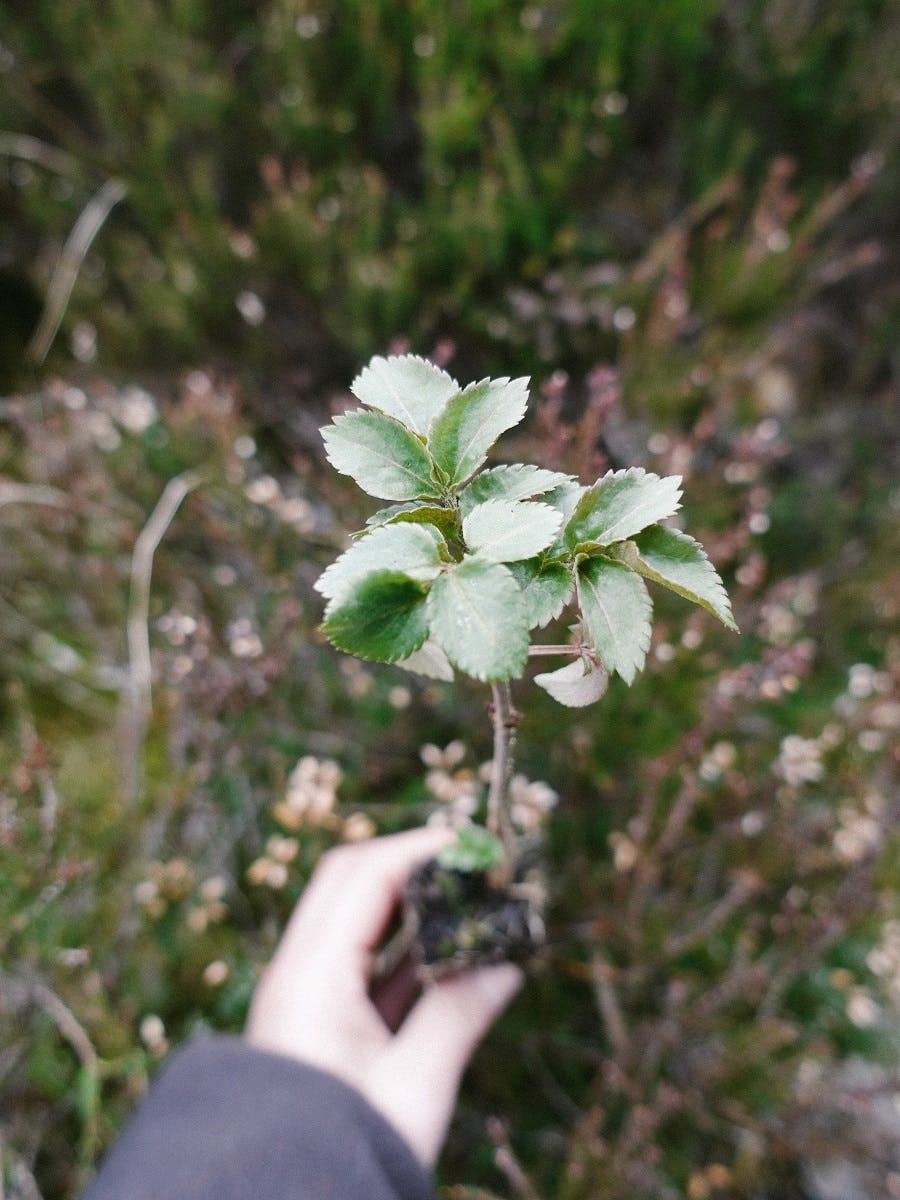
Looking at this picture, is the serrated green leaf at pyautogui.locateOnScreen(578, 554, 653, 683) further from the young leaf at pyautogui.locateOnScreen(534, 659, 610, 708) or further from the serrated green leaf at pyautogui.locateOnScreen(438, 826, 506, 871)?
the serrated green leaf at pyautogui.locateOnScreen(438, 826, 506, 871)

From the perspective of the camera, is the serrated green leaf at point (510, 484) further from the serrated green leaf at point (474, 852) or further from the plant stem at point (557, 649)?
the serrated green leaf at point (474, 852)

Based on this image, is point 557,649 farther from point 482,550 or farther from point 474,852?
point 474,852

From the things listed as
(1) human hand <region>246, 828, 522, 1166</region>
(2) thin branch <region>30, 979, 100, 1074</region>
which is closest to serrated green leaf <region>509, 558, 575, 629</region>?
(1) human hand <region>246, 828, 522, 1166</region>

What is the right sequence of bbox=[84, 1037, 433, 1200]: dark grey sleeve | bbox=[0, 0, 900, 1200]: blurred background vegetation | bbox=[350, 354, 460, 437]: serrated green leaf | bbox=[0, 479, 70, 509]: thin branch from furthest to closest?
bbox=[0, 479, 70, 509]: thin branch < bbox=[0, 0, 900, 1200]: blurred background vegetation < bbox=[84, 1037, 433, 1200]: dark grey sleeve < bbox=[350, 354, 460, 437]: serrated green leaf

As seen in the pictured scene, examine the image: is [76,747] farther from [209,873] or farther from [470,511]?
[470,511]

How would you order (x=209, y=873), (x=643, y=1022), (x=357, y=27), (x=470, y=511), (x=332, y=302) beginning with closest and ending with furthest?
(x=470, y=511) → (x=643, y=1022) → (x=209, y=873) → (x=357, y=27) → (x=332, y=302)

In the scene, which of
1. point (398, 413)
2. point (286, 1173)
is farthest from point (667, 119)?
point (286, 1173)
